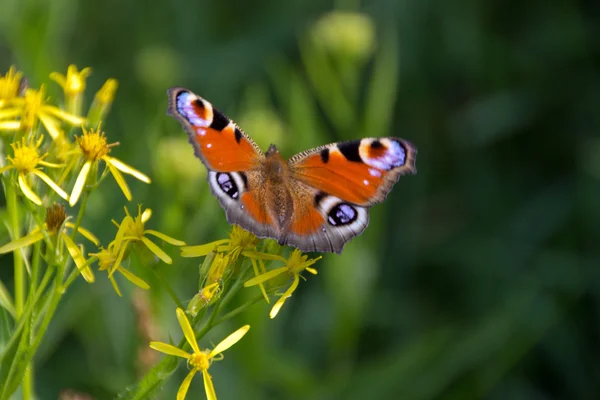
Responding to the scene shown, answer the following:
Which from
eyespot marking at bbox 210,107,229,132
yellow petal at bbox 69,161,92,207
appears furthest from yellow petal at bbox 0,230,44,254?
eyespot marking at bbox 210,107,229,132

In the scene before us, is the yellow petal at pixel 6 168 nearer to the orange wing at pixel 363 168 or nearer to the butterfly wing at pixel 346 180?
the butterfly wing at pixel 346 180

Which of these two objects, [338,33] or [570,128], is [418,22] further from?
[338,33]

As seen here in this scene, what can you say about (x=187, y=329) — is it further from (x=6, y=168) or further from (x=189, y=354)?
(x=6, y=168)

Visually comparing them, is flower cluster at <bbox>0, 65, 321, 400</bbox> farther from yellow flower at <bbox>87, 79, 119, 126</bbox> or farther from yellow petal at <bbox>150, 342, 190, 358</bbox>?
yellow flower at <bbox>87, 79, 119, 126</bbox>

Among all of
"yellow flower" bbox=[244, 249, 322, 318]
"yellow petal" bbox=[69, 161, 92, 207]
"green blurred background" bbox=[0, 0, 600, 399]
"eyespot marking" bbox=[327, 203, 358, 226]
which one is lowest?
"green blurred background" bbox=[0, 0, 600, 399]

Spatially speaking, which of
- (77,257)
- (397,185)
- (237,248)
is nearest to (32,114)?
(77,257)

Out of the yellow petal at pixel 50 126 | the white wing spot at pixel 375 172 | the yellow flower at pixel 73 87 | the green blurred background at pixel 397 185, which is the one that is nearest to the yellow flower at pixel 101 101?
the yellow flower at pixel 73 87

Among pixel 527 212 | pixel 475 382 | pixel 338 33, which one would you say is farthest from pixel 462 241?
pixel 338 33
